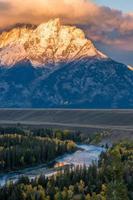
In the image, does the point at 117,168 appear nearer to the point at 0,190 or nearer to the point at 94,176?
the point at 0,190

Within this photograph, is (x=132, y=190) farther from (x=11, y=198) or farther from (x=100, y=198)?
(x=11, y=198)

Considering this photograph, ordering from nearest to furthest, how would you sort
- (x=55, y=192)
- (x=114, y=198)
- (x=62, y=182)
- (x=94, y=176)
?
(x=114, y=198)
(x=55, y=192)
(x=62, y=182)
(x=94, y=176)

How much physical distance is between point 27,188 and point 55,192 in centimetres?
975

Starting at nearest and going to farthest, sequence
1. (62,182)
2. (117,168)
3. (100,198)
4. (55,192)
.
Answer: (117,168) < (100,198) < (55,192) < (62,182)

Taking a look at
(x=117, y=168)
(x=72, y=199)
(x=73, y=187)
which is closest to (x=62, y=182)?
(x=73, y=187)

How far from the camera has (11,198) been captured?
164750 mm

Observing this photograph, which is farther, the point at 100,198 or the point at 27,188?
the point at 27,188

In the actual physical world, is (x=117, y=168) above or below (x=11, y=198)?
above

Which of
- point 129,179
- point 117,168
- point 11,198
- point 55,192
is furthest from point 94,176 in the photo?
point 117,168

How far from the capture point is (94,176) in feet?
642

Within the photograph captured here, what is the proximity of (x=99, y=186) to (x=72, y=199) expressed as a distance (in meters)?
20.3

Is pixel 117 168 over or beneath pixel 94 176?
over

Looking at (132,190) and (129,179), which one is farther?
(129,179)

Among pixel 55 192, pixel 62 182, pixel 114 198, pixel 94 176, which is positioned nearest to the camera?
pixel 114 198
